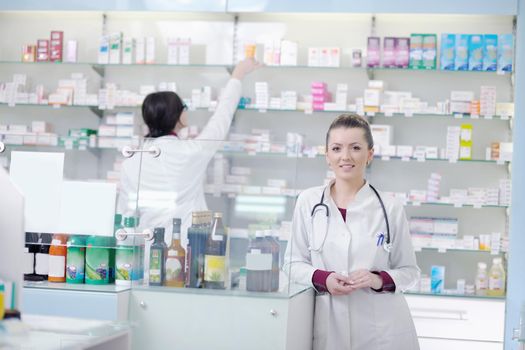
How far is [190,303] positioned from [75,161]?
3.19ft

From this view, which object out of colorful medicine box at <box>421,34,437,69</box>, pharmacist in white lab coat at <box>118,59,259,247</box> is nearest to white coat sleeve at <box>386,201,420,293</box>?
pharmacist in white lab coat at <box>118,59,259,247</box>

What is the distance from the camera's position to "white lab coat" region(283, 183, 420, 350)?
2.93 metres

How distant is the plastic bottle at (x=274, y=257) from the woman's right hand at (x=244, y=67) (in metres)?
2.78

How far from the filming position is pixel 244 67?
18.7ft

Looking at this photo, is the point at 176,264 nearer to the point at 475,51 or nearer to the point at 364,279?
the point at 364,279

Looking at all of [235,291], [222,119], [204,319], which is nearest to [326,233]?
[235,291]

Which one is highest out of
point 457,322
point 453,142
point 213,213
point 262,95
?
point 262,95

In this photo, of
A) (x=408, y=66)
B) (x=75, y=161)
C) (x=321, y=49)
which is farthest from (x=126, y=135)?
(x=75, y=161)

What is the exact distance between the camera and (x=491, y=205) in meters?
5.61

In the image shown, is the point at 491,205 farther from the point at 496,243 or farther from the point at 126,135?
the point at 126,135

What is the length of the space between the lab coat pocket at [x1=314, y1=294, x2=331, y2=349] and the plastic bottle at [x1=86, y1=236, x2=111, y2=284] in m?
0.79

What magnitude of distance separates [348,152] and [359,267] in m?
0.42

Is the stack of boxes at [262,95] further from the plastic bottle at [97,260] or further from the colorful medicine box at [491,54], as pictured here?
the plastic bottle at [97,260]

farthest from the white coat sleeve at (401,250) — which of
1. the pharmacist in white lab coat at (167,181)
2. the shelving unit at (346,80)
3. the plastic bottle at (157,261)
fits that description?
the shelving unit at (346,80)
